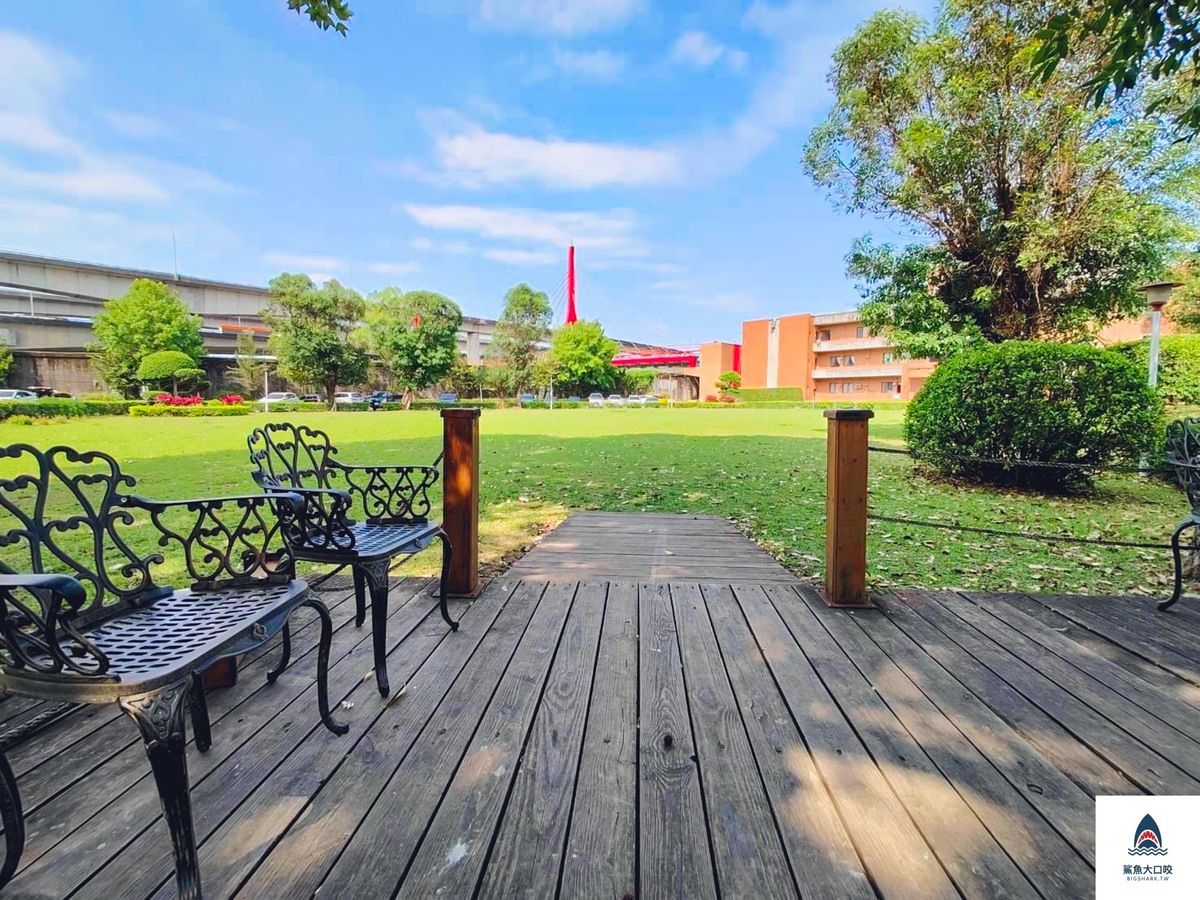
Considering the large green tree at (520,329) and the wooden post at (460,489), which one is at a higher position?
the large green tree at (520,329)

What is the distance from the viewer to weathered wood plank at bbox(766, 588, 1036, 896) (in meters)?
1.08

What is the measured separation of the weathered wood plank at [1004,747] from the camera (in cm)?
123

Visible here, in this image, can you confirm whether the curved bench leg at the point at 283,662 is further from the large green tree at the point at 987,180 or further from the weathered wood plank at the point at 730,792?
the large green tree at the point at 987,180

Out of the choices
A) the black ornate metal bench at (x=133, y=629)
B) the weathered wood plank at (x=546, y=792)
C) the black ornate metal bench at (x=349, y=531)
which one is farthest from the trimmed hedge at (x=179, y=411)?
the weathered wood plank at (x=546, y=792)

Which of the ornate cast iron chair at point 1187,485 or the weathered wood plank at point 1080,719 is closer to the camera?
the weathered wood plank at point 1080,719

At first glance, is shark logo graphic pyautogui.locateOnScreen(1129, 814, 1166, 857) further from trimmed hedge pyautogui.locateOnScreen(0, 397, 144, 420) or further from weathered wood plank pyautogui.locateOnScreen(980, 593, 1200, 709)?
trimmed hedge pyautogui.locateOnScreen(0, 397, 144, 420)

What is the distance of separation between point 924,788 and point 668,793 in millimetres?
607

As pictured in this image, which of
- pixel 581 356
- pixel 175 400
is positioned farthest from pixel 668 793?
pixel 581 356

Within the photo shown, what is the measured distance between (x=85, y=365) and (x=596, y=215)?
87.8 ft

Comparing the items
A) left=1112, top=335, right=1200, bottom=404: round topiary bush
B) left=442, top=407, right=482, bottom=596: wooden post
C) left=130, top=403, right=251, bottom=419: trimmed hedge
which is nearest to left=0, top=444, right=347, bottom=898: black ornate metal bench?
left=442, top=407, right=482, bottom=596: wooden post

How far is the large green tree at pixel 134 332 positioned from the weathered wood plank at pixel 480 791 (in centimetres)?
2861

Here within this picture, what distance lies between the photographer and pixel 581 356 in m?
38.2

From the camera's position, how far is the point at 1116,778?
136cm

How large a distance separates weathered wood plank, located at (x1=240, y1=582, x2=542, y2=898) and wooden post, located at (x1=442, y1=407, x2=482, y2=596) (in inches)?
24.4
